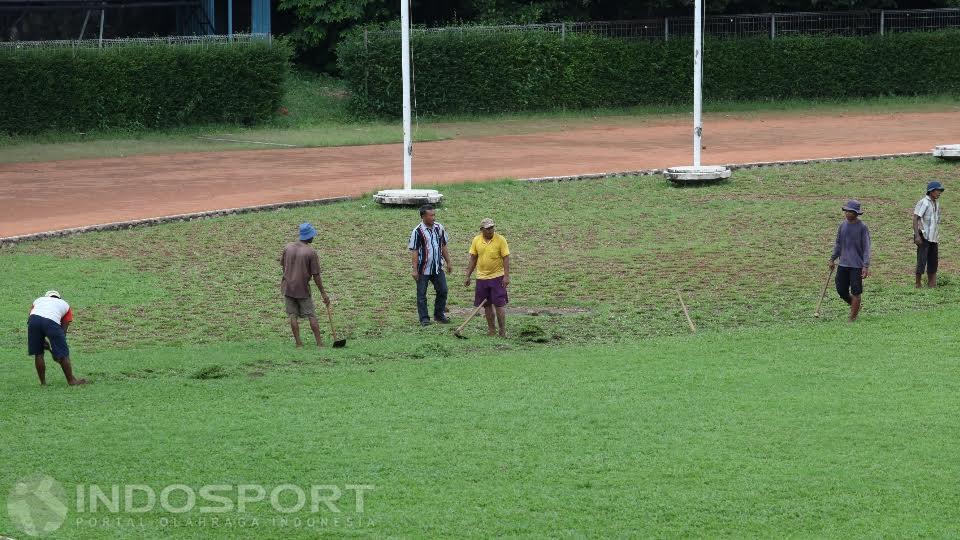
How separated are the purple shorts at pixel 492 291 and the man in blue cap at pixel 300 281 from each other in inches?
79.3

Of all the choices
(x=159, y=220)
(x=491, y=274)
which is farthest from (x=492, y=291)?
(x=159, y=220)

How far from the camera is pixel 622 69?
151ft

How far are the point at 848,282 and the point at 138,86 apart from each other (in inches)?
1049

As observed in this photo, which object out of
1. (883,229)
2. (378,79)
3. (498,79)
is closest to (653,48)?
(498,79)

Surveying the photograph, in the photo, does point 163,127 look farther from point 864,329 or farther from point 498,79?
point 864,329

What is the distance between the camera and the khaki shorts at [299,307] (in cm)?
1777

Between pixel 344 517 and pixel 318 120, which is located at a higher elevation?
pixel 318 120

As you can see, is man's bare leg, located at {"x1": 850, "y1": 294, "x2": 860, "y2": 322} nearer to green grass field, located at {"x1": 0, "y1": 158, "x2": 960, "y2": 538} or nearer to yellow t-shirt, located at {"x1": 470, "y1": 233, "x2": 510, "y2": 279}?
green grass field, located at {"x1": 0, "y1": 158, "x2": 960, "y2": 538}

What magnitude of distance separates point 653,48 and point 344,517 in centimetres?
3742

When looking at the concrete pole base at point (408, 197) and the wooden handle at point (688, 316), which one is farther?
the concrete pole base at point (408, 197)

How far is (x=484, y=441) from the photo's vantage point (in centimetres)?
1298

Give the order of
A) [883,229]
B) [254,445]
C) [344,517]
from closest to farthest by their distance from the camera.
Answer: [344,517] < [254,445] < [883,229]

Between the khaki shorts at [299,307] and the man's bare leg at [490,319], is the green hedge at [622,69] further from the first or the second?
the khaki shorts at [299,307]

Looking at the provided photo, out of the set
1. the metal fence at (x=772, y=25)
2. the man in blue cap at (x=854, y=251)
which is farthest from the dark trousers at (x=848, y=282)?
the metal fence at (x=772, y=25)
